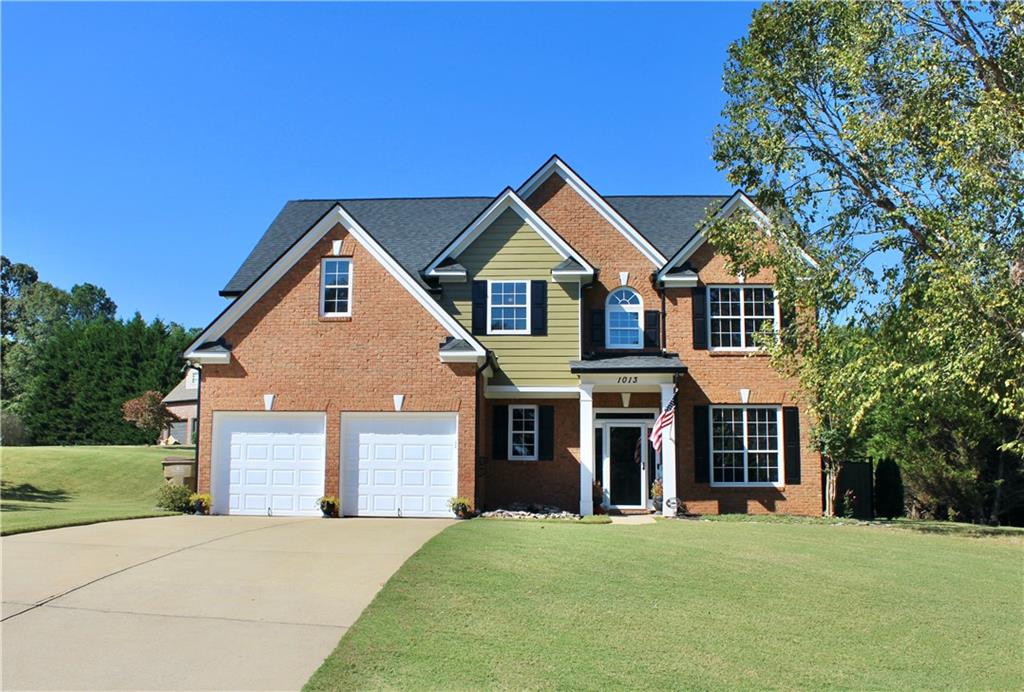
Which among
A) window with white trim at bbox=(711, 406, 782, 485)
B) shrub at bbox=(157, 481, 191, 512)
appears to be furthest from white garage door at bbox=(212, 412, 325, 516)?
window with white trim at bbox=(711, 406, 782, 485)

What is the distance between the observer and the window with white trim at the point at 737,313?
21.5 m

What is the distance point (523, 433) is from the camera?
21812 mm

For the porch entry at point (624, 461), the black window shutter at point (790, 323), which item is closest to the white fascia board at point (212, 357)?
the porch entry at point (624, 461)

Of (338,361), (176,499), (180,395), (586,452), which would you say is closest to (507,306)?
(586,452)

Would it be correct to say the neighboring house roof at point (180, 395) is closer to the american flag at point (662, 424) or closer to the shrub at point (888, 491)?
the american flag at point (662, 424)

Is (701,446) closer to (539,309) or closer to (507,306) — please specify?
(539,309)

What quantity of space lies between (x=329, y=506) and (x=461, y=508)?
3.00 m

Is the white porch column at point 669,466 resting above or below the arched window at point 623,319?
below

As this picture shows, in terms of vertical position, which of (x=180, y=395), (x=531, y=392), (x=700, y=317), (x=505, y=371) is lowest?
(x=531, y=392)

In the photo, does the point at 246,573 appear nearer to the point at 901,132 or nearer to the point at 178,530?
the point at 178,530

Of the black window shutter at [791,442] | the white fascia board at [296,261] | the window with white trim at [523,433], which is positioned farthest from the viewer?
the window with white trim at [523,433]

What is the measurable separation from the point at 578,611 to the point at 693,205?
19.1 meters

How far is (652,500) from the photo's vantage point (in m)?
21.0

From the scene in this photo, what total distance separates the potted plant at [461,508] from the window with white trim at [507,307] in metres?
5.15
